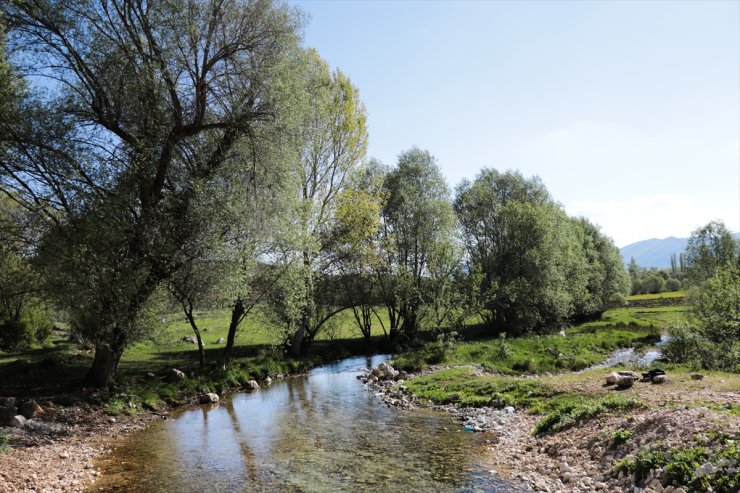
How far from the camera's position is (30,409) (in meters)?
17.3

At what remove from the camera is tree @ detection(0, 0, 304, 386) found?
1752cm

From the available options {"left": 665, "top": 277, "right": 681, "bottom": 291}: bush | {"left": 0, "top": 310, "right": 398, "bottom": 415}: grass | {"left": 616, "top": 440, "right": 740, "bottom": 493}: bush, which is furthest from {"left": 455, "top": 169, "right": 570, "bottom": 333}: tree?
{"left": 665, "top": 277, "right": 681, "bottom": 291}: bush

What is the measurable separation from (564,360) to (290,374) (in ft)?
60.3

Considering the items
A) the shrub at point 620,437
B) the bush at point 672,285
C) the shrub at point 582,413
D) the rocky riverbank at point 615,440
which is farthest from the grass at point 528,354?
the bush at point 672,285

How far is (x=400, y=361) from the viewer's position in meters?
32.2

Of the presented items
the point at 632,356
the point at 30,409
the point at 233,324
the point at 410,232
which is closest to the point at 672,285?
the point at 632,356

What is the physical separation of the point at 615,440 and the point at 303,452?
8.97 m

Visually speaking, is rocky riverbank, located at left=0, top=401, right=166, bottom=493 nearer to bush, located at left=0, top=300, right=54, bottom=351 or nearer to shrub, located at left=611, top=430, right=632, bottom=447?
shrub, located at left=611, top=430, right=632, bottom=447

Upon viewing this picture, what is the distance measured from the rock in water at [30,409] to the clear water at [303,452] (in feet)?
12.0

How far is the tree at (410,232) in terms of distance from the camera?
4391cm

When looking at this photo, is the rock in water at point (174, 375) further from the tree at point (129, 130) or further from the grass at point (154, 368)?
the tree at point (129, 130)

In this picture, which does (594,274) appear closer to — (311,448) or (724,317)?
(724,317)

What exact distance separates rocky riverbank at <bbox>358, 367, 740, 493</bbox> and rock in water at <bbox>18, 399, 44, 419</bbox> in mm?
15759

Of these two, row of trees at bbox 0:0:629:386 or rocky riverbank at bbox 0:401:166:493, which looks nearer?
rocky riverbank at bbox 0:401:166:493
